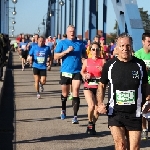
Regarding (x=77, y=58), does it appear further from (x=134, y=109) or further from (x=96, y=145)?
(x=134, y=109)

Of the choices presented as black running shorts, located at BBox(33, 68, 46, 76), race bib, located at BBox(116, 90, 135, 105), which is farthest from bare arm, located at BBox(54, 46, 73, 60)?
black running shorts, located at BBox(33, 68, 46, 76)

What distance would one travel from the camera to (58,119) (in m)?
12.4

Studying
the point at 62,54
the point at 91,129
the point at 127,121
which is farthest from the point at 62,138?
the point at 127,121

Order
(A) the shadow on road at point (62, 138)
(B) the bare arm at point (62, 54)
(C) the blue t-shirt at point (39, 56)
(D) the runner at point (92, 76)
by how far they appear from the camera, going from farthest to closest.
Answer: (C) the blue t-shirt at point (39, 56), (B) the bare arm at point (62, 54), (D) the runner at point (92, 76), (A) the shadow on road at point (62, 138)

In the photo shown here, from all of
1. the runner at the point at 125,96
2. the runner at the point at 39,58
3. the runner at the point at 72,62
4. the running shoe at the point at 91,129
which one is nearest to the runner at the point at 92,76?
the running shoe at the point at 91,129

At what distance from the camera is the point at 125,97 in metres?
6.57

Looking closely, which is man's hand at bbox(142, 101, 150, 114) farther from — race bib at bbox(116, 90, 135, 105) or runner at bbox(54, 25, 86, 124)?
runner at bbox(54, 25, 86, 124)

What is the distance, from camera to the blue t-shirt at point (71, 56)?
1169 centimetres

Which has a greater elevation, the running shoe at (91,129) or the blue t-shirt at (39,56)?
the blue t-shirt at (39,56)

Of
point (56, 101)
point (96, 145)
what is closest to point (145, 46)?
point (96, 145)

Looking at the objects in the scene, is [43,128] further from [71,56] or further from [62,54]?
[71,56]

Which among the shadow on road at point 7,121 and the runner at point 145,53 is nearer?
the shadow on road at point 7,121

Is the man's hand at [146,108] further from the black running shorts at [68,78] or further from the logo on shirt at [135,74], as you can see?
the black running shorts at [68,78]

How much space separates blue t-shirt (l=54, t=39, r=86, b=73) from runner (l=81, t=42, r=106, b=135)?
130 centimetres
